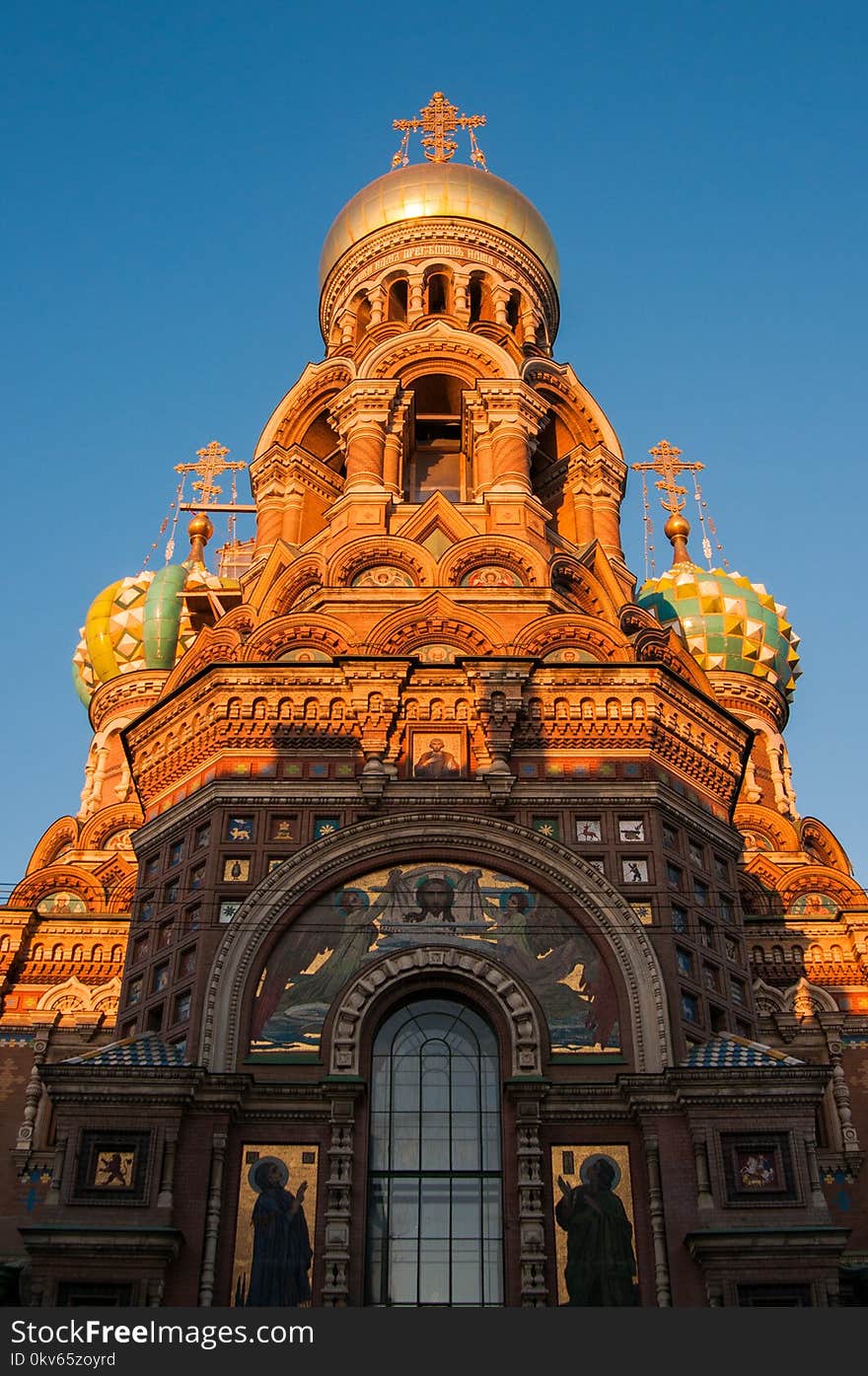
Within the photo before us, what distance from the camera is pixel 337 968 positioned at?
15406 millimetres

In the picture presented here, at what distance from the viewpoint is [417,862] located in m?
16.1

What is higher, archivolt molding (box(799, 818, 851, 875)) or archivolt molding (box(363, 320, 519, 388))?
archivolt molding (box(363, 320, 519, 388))

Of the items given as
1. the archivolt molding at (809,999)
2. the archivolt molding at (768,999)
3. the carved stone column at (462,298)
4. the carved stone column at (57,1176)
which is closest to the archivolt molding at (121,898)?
the carved stone column at (57,1176)

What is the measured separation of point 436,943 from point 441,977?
0.34m

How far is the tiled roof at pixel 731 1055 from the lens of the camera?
568 inches

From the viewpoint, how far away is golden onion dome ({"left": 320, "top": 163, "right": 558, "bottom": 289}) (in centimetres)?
2561

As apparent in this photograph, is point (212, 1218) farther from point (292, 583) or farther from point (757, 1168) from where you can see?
point (292, 583)

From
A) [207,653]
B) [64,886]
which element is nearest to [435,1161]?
[207,653]

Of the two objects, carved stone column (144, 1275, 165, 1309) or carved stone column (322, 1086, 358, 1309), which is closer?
carved stone column (144, 1275, 165, 1309)

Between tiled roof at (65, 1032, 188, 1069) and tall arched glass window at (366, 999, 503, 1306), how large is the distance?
78.3 inches

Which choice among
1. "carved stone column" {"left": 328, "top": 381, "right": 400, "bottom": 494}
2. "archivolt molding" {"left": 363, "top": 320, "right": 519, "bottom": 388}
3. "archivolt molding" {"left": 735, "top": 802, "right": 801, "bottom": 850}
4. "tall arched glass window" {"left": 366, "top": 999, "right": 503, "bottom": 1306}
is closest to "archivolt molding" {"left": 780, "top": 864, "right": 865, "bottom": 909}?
"archivolt molding" {"left": 735, "top": 802, "right": 801, "bottom": 850}

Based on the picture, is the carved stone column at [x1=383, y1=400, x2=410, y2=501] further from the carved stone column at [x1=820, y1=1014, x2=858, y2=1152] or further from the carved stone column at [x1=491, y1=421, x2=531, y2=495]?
the carved stone column at [x1=820, y1=1014, x2=858, y2=1152]

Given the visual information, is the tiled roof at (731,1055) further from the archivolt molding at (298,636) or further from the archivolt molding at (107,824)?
the archivolt molding at (107,824)

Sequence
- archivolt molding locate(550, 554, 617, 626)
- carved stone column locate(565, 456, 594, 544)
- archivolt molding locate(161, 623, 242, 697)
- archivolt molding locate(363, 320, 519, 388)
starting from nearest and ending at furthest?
archivolt molding locate(161, 623, 242, 697)
archivolt molding locate(550, 554, 617, 626)
carved stone column locate(565, 456, 594, 544)
archivolt molding locate(363, 320, 519, 388)
